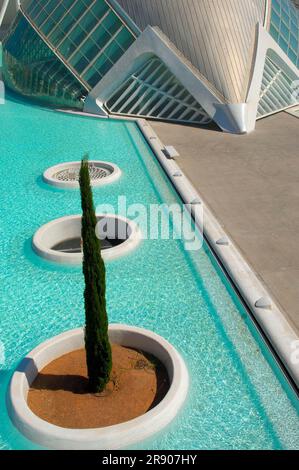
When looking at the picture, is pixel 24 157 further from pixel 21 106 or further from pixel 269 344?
pixel 269 344

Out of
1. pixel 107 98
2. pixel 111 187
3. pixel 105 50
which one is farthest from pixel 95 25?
pixel 111 187

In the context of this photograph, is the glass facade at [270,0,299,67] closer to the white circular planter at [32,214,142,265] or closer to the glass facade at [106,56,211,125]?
the glass facade at [106,56,211,125]

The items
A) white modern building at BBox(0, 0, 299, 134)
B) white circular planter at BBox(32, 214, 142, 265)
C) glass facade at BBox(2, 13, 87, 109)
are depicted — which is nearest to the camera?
white circular planter at BBox(32, 214, 142, 265)

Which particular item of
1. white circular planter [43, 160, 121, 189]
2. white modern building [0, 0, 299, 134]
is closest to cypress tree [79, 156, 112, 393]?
white circular planter [43, 160, 121, 189]

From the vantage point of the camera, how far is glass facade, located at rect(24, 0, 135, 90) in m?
21.7

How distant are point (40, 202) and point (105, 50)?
34.9 ft

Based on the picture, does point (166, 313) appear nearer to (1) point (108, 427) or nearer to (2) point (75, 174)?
(1) point (108, 427)

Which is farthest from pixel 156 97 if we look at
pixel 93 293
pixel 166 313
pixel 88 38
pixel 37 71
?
pixel 93 293

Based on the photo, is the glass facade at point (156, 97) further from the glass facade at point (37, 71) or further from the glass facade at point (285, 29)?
the glass facade at point (285, 29)

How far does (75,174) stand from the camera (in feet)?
52.3

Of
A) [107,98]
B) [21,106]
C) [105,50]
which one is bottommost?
[21,106]

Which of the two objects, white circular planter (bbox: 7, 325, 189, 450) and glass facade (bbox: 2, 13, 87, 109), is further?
glass facade (bbox: 2, 13, 87, 109)

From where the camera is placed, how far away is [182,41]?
68.0 feet

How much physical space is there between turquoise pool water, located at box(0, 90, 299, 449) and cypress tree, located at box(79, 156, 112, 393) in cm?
121
